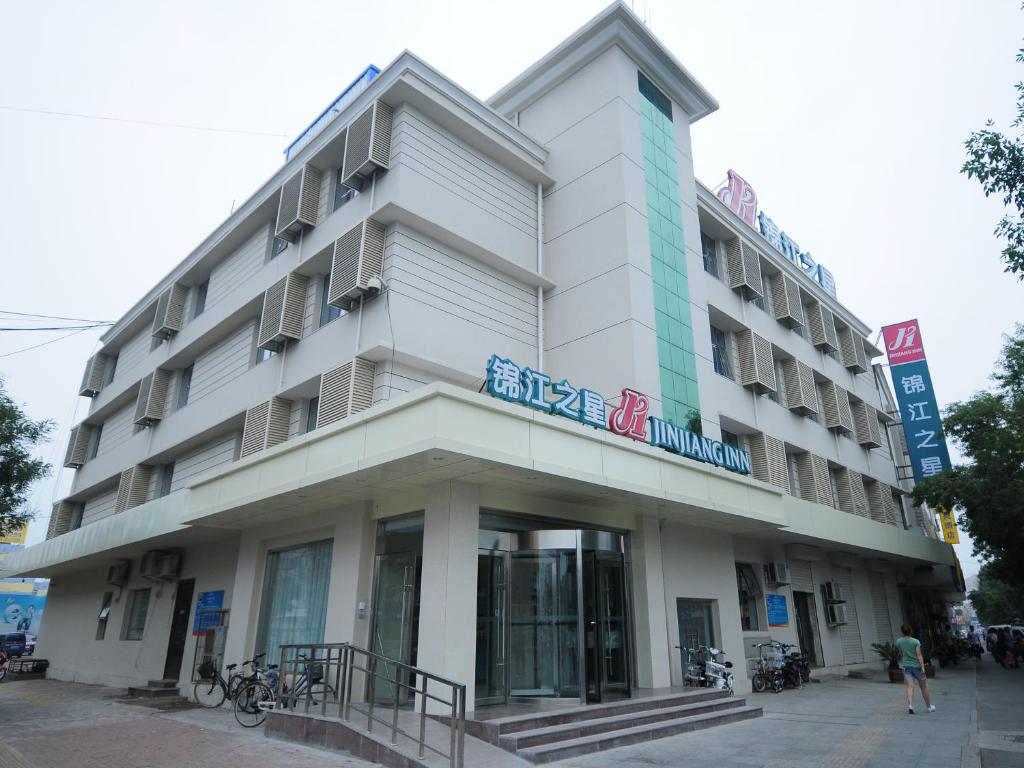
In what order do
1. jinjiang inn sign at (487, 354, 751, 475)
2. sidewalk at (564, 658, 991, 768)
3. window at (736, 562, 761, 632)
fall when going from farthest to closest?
→ window at (736, 562, 761, 632)
jinjiang inn sign at (487, 354, 751, 475)
sidewalk at (564, 658, 991, 768)

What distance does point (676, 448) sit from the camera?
484 inches

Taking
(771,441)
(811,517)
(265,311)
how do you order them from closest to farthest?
(265,311) < (811,517) < (771,441)

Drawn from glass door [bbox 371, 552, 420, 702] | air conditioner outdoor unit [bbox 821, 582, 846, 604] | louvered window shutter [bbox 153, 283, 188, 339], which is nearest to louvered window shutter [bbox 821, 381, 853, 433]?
air conditioner outdoor unit [bbox 821, 582, 846, 604]

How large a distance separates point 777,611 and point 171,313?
19.1 m

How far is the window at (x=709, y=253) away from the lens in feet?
63.7

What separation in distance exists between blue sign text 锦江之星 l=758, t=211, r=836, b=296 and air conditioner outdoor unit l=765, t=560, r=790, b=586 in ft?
34.4

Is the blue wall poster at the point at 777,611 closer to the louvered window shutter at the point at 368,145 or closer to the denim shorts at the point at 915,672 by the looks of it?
the denim shorts at the point at 915,672

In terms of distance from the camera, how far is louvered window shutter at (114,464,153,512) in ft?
62.7

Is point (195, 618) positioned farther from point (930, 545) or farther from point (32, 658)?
point (930, 545)

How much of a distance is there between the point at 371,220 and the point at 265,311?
407 centimetres

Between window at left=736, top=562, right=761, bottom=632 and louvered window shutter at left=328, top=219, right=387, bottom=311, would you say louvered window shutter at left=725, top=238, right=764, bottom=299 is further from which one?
louvered window shutter at left=328, top=219, right=387, bottom=311

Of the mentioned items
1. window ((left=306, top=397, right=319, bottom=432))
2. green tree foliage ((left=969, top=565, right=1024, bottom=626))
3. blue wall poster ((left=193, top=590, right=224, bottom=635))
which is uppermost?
window ((left=306, top=397, right=319, bottom=432))

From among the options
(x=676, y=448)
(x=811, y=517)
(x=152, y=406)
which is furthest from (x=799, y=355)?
(x=152, y=406)

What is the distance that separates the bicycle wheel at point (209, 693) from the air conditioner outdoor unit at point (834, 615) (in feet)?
53.5
